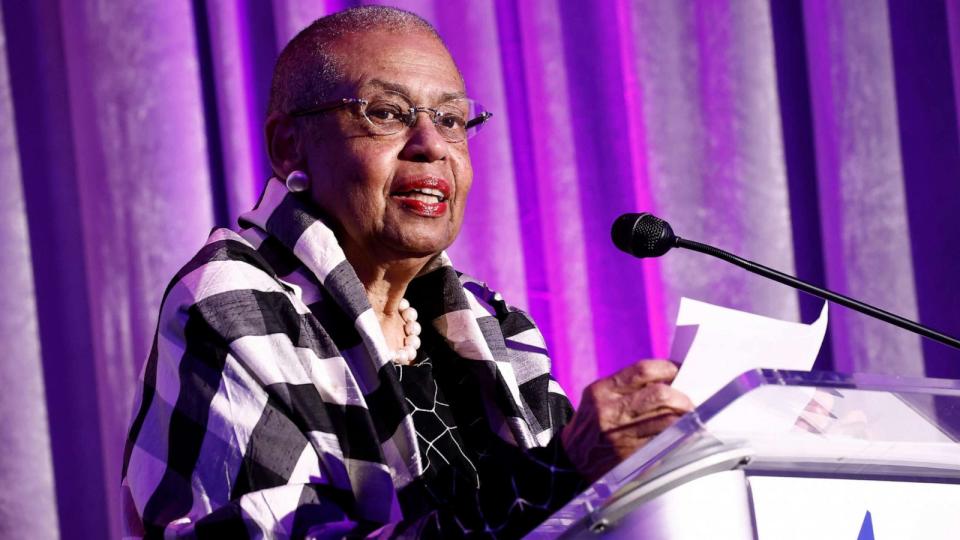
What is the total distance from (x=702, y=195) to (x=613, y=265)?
25 cm

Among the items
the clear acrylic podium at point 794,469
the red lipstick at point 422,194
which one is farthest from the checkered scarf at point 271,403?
the clear acrylic podium at point 794,469

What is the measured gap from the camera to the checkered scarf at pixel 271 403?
112 cm

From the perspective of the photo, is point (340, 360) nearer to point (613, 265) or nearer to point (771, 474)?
point (771, 474)

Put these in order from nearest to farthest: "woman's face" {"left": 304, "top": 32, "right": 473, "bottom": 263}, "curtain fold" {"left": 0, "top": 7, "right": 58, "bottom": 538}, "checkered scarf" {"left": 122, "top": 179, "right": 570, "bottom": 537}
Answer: "checkered scarf" {"left": 122, "top": 179, "right": 570, "bottom": 537}, "woman's face" {"left": 304, "top": 32, "right": 473, "bottom": 263}, "curtain fold" {"left": 0, "top": 7, "right": 58, "bottom": 538}

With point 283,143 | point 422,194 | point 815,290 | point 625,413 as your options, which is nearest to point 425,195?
point 422,194

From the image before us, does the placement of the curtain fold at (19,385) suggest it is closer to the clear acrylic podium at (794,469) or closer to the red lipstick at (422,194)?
the red lipstick at (422,194)

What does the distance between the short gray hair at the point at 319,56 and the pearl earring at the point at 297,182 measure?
100 mm

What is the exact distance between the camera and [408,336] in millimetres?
1576

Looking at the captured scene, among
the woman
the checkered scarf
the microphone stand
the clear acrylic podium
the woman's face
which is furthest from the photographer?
the woman's face

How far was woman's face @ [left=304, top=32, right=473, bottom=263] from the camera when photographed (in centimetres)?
146

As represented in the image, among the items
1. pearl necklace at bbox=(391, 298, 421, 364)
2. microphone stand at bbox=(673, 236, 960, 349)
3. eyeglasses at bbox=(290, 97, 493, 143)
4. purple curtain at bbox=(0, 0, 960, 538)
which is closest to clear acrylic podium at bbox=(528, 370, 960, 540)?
microphone stand at bbox=(673, 236, 960, 349)

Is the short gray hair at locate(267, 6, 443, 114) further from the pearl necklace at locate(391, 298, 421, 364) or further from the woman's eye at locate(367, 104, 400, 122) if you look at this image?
the pearl necklace at locate(391, 298, 421, 364)

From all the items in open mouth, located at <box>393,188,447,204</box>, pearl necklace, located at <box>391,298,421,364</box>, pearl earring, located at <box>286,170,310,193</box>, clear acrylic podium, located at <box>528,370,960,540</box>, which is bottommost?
clear acrylic podium, located at <box>528,370,960,540</box>

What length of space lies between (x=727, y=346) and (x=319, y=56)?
839mm
